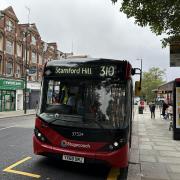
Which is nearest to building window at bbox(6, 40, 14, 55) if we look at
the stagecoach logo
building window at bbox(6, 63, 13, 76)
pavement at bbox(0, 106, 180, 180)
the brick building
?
the brick building

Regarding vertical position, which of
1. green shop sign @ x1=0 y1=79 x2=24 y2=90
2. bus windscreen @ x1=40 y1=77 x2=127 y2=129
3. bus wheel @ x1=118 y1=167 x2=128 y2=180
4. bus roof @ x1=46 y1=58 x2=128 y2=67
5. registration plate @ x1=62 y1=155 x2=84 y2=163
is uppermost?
green shop sign @ x1=0 y1=79 x2=24 y2=90

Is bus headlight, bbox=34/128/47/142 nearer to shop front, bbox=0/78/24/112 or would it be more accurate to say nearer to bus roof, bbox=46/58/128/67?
bus roof, bbox=46/58/128/67

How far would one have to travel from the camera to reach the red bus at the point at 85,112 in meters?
7.86

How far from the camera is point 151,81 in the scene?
287ft

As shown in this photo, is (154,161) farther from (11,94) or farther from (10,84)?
(11,94)

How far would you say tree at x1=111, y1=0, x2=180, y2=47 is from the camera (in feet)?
25.6

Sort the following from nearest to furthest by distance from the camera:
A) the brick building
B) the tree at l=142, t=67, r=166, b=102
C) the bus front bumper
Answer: the bus front bumper → the brick building → the tree at l=142, t=67, r=166, b=102

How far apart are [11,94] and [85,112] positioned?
37697mm

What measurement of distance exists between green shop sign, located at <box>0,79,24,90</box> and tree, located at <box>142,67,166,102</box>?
42.4 metres

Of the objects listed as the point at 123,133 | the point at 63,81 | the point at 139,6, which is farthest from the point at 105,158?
the point at 139,6

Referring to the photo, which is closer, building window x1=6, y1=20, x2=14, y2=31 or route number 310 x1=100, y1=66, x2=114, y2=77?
route number 310 x1=100, y1=66, x2=114, y2=77

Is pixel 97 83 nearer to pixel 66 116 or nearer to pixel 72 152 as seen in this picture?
pixel 66 116

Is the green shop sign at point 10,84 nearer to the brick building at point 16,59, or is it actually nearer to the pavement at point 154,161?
the brick building at point 16,59

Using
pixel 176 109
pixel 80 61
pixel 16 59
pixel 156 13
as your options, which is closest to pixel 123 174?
pixel 80 61
